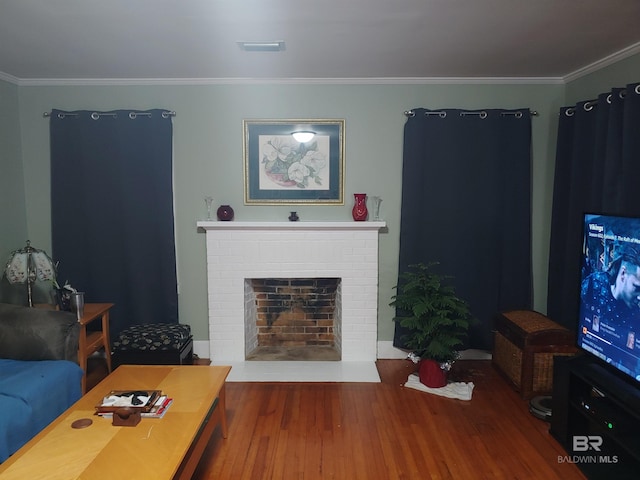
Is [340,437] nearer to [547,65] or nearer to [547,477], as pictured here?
[547,477]

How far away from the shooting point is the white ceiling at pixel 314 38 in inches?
82.4

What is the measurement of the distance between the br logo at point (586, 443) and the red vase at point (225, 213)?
2.83 m

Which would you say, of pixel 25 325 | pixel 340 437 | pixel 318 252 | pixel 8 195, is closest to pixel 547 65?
pixel 318 252

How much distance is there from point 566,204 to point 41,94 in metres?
4.42

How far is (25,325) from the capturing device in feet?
8.38

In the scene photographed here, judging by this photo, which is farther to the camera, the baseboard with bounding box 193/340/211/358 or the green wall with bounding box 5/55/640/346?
the baseboard with bounding box 193/340/211/358

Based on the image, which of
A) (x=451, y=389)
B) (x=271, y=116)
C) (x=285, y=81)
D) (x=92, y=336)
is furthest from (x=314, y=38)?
(x=92, y=336)

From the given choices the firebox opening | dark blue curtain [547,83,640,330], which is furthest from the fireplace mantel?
dark blue curtain [547,83,640,330]

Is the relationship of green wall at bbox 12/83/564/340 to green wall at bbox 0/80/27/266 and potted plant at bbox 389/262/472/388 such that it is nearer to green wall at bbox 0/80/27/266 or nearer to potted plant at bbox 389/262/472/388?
green wall at bbox 0/80/27/266

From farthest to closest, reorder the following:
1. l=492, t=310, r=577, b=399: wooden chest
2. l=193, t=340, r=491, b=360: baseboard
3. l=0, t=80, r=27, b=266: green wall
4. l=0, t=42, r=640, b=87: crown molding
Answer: l=193, t=340, r=491, b=360: baseboard, l=0, t=42, r=640, b=87: crown molding, l=0, t=80, r=27, b=266: green wall, l=492, t=310, r=577, b=399: wooden chest

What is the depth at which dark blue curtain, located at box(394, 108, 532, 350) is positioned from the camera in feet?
11.2

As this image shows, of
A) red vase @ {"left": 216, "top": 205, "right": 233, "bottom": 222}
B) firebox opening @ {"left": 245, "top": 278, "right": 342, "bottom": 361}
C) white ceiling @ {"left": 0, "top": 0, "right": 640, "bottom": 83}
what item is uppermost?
white ceiling @ {"left": 0, "top": 0, "right": 640, "bottom": 83}

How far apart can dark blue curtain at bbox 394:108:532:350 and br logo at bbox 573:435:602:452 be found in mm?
1202

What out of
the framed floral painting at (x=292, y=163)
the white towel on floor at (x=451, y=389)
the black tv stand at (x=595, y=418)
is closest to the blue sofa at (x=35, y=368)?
the framed floral painting at (x=292, y=163)
